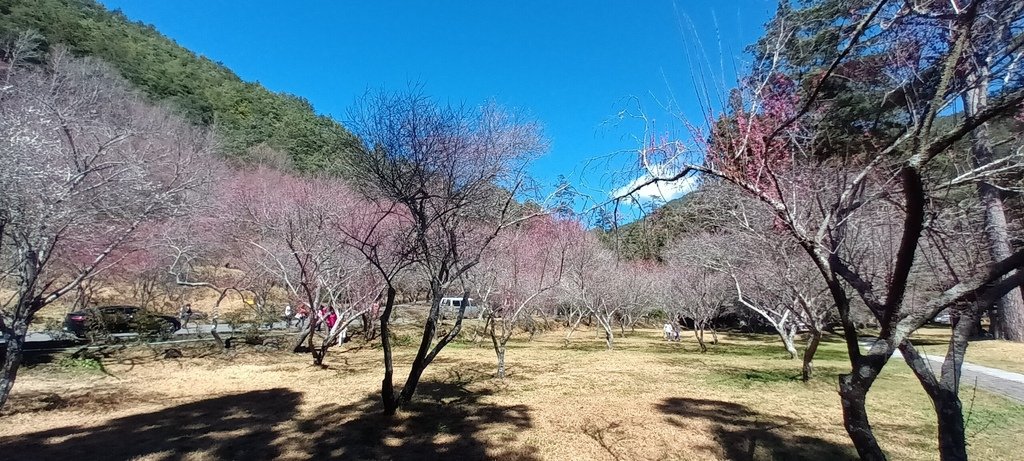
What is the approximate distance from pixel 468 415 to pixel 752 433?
143 inches

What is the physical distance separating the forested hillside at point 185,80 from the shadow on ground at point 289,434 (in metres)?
19.3

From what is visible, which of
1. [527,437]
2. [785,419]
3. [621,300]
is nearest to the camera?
[527,437]

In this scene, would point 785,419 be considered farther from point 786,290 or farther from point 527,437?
point 786,290

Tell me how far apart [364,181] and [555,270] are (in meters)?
13.6

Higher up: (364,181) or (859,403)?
(364,181)

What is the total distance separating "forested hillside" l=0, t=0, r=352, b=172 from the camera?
28.6 metres

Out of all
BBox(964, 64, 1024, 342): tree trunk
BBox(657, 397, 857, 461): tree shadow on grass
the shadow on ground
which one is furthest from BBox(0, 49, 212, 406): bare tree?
BBox(964, 64, 1024, 342): tree trunk

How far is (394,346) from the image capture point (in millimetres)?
15688

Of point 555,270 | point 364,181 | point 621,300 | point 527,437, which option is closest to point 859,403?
point 527,437

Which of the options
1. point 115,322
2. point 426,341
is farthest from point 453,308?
point 426,341

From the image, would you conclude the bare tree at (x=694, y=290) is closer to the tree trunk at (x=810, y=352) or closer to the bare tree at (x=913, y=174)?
the tree trunk at (x=810, y=352)

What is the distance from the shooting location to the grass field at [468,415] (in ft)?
16.5

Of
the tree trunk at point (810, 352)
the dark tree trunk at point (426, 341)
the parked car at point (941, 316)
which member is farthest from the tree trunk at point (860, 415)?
the tree trunk at point (810, 352)

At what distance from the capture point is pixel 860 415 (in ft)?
9.31
